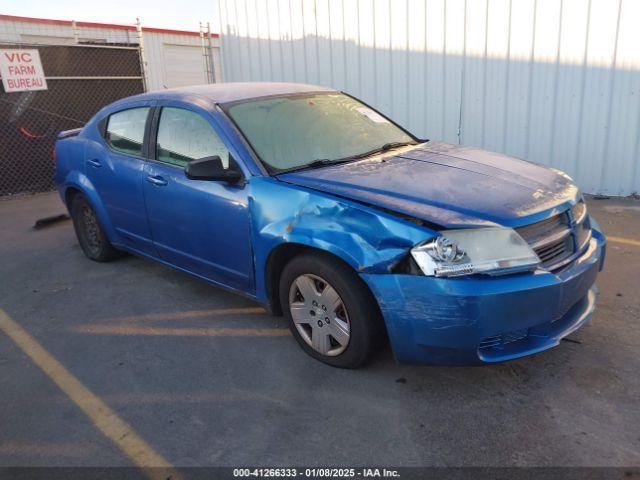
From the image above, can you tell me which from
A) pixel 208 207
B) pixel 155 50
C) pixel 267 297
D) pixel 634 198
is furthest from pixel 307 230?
pixel 155 50

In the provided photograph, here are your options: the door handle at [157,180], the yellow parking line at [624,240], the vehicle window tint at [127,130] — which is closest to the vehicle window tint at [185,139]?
the door handle at [157,180]

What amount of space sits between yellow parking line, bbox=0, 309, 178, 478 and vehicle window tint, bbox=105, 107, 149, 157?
1.60 m

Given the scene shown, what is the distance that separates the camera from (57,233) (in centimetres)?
664

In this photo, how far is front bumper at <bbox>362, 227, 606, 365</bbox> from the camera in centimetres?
259

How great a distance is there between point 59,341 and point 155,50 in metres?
15.6

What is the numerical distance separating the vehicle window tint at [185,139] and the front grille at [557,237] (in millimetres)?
1898

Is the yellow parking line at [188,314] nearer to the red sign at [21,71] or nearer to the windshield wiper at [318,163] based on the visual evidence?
the windshield wiper at [318,163]

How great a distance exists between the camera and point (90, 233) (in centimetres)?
537

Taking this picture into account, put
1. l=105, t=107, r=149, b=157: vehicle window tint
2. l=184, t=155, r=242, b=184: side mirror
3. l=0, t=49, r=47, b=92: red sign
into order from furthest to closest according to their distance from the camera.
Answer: l=0, t=49, r=47, b=92: red sign < l=105, t=107, r=149, b=157: vehicle window tint < l=184, t=155, r=242, b=184: side mirror

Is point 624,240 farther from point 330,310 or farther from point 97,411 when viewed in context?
point 97,411

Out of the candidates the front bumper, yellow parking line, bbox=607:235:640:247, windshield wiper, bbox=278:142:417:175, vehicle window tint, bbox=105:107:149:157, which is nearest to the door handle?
vehicle window tint, bbox=105:107:149:157

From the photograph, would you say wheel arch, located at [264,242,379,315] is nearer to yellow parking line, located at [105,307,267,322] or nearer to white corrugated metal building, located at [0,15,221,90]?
yellow parking line, located at [105,307,267,322]

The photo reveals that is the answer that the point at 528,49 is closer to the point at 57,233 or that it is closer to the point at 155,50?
the point at 57,233

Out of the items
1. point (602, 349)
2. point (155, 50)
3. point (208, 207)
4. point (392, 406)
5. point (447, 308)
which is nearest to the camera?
point (447, 308)
